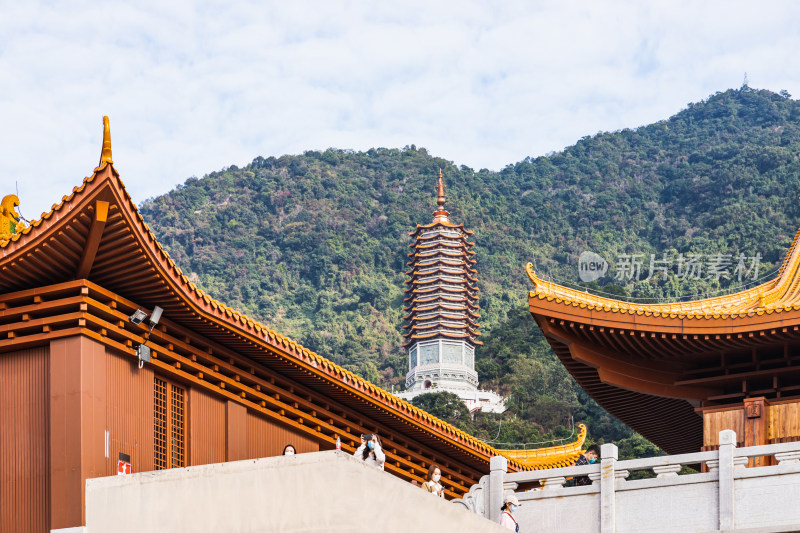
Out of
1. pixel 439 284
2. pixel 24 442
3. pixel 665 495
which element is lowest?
pixel 665 495

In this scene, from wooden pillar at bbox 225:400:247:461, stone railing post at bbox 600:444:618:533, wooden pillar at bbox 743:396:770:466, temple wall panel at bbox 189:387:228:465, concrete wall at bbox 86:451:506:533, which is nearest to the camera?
concrete wall at bbox 86:451:506:533

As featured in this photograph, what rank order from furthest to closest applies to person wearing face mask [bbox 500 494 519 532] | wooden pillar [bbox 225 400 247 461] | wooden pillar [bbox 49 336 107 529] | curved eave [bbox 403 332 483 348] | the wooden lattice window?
curved eave [bbox 403 332 483 348] → wooden pillar [bbox 225 400 247 461] → the wooden lattice window → wooden pillar [bbox 49 336 107 529] → person wearing face mask [bbox 500 494 519 532]

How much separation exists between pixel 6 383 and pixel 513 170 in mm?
142693

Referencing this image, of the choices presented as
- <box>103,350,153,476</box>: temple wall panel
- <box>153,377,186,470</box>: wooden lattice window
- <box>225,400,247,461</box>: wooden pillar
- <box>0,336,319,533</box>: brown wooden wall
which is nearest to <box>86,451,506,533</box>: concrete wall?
<box>0,336,319,533</box>: brown wooden wall

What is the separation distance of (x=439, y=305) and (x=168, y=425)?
293 feet

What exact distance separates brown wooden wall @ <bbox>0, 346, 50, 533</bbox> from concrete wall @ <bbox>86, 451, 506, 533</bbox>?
72.4 inches

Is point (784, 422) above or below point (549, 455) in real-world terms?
below

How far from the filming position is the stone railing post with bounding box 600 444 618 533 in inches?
736

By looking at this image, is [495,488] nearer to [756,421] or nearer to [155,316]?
[756,421]

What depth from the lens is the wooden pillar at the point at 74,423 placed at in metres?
17.7

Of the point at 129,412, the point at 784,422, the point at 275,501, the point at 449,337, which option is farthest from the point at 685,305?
the point at 449,337

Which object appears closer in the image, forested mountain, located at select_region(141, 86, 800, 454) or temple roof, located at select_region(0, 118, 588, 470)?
temple roof, located at select_region(0, 118, 588, 470)

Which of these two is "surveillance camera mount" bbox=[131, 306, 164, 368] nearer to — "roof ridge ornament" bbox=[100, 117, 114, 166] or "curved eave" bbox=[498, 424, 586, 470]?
"roof ridge ornament" bbox=[100, 117, 114, 166]

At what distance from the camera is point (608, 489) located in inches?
739
